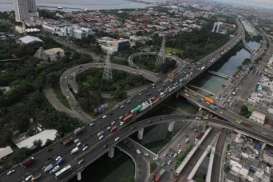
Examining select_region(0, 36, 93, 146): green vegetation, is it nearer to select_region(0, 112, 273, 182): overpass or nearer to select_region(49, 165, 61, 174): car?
select_region(0, 112, 273, 182): overpass

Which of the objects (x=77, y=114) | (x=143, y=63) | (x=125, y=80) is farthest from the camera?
(x=143, y=63)

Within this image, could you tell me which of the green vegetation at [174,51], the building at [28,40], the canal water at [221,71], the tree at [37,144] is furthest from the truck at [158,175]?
the building at [28,40]

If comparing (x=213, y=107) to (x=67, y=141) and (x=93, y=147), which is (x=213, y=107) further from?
(x=67, y=141)

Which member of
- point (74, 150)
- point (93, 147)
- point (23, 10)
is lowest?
point (93, 147)

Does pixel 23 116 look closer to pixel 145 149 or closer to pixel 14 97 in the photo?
pixel 14 97

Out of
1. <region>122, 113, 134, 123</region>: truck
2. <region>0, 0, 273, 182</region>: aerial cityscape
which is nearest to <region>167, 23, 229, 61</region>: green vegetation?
<region>0, 0, 273, 182</region>: aerial cityscape

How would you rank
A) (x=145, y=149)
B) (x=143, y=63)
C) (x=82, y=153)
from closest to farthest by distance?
(x=82, y=153), (x=145, y=149), (x=143, y=63)

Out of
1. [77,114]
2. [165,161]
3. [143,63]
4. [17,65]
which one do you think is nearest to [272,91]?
[143,63]

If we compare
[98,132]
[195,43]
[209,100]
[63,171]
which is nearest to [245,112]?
[209,100]
